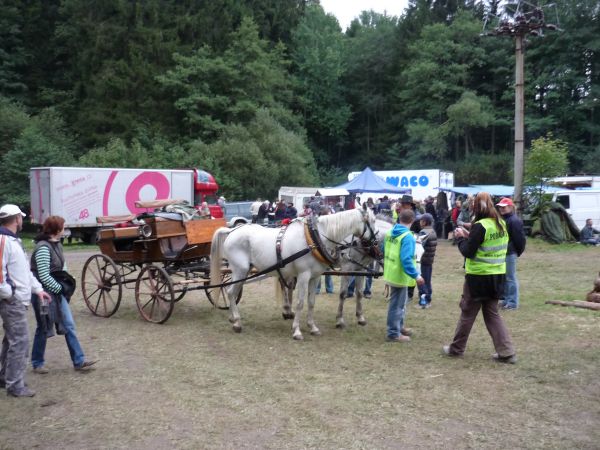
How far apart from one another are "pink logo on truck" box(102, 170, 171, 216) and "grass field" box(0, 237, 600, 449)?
14.0m

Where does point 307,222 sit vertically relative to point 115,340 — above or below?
above

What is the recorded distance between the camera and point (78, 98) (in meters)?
40.7

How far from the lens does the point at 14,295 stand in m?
5.14

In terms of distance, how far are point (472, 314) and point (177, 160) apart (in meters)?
28.8

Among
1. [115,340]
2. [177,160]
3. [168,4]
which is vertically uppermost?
[168,4]

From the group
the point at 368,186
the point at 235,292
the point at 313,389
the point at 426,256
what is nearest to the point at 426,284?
the point at 426,256

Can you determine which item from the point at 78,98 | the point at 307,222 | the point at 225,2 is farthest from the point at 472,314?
the point at 225,2

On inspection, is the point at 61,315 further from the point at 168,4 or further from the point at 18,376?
the point at 168,4

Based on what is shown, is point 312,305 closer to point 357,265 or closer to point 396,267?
point 357,265

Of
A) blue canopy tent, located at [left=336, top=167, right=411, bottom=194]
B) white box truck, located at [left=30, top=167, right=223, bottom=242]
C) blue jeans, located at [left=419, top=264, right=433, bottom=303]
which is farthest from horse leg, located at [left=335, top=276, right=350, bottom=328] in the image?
blue canopy tent, located at [left=336, top=167, right=411, bottom=194]

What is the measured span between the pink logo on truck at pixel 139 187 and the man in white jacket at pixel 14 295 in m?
17.3

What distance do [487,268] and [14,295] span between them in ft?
15.7

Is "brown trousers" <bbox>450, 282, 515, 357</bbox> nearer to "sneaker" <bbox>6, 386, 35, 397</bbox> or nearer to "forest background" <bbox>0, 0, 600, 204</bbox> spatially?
"sneaker" <bbox>6, 386, 35, 397</bbox>

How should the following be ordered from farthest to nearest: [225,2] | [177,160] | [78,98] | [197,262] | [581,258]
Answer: [225,2] → [78,98] → [177,160] → [581,258] → [197,262]
